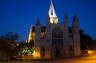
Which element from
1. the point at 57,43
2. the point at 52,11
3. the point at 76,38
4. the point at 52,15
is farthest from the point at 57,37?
the point at 52,11

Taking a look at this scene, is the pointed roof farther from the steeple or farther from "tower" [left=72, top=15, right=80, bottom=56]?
"tower" [left=72, top=15, right=80, bottom=56]

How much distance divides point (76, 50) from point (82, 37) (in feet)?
80.4

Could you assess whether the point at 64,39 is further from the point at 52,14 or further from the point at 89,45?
the point at 89,45

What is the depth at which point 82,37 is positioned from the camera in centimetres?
8812

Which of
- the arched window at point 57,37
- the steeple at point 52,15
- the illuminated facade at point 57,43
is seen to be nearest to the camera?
the illuminated facade at point 57,43

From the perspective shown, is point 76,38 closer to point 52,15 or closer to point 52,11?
Result: point 52,15

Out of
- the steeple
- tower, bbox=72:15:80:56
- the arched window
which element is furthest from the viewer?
the steeple

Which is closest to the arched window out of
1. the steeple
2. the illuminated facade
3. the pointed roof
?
the illuminated facade

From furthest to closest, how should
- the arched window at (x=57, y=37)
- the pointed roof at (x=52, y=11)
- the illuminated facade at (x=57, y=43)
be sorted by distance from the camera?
the pointed roof at (x=52, y=11), the arched window at (x=57, y=37), the illuminated facade at (x=57, y=43)

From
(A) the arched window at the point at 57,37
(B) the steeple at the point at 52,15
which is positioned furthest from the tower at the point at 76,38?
(B) the steeple at the point at 52,15

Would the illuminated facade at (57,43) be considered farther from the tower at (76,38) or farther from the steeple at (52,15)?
the steeple at (52,15)

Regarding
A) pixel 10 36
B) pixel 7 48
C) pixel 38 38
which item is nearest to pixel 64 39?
pixel 38 38

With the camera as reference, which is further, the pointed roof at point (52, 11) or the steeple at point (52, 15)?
the pointed roof at point (52, 11)

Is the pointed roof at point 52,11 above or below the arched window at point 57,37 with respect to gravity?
above
